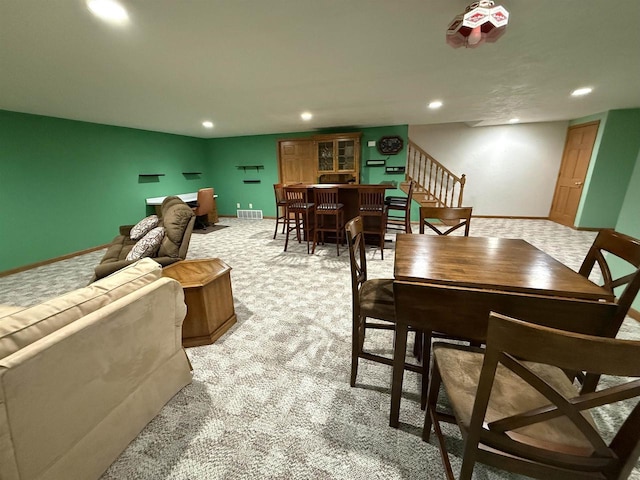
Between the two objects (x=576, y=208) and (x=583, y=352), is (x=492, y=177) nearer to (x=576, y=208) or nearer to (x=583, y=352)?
(x=576, y=208)

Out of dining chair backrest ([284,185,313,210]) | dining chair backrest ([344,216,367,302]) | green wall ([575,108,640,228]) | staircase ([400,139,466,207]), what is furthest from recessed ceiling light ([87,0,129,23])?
green wall ([575,108,640,228])

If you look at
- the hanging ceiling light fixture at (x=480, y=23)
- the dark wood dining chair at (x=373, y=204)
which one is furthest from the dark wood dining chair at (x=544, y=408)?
the dark wood dining chair at (x=373, y=204)

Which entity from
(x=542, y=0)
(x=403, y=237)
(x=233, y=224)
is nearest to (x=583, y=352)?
(x=403, y=237)

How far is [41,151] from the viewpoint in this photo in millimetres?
3656

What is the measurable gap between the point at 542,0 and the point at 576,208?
571 centimetres

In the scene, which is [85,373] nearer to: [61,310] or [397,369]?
[61,310]

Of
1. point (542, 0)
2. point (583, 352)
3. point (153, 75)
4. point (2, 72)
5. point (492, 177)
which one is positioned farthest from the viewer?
point (492, 177)

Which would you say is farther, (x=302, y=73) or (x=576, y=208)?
(x=576, y=208)

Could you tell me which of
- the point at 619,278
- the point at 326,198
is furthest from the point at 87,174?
the point at 619,278

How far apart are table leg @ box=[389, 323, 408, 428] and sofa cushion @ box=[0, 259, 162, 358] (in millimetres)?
1304

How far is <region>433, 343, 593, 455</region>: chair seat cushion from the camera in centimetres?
75

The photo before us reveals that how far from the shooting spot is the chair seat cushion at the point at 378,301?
1.40 meters

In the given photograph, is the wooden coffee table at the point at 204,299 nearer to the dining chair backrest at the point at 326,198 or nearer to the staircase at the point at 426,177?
the dining chair backrest at the point at 326,198

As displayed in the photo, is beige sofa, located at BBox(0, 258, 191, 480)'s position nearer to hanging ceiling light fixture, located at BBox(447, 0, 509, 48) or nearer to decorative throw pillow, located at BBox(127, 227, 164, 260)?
decorative throw pillow, located at BBox(127, 227, 164, 260)
